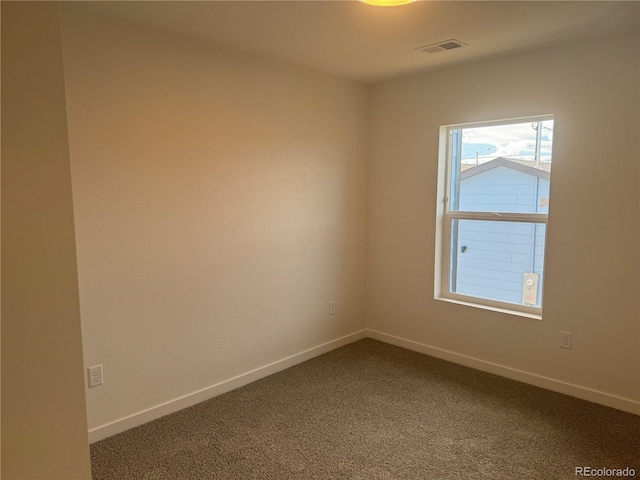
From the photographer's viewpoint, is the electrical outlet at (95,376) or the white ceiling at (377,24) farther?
the electrical outlet at (95,376)

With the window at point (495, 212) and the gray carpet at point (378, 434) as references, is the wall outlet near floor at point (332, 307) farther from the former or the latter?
the window at point (495, 212)

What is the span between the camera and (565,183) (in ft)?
9.63

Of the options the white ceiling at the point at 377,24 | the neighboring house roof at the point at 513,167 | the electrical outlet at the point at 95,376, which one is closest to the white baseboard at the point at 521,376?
the neighboring house roof at the point at 513,167

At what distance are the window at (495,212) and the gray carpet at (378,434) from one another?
690 millimetres

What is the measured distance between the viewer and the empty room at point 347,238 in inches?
92.4

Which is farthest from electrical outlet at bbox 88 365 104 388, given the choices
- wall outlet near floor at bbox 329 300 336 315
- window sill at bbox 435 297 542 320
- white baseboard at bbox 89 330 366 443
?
window sill at bbox 435 297 542 320

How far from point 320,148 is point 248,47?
3.22 ft

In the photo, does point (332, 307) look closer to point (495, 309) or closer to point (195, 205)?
point (495, 309)

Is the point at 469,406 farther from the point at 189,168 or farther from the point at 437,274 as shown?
the point at 189,168

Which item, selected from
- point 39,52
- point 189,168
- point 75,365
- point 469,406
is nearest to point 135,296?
point 189,168

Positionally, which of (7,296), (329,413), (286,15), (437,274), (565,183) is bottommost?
(329,413)

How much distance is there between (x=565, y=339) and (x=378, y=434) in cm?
147

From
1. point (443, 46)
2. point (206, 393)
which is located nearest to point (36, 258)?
point (206, 393)

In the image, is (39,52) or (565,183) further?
(565,183)
